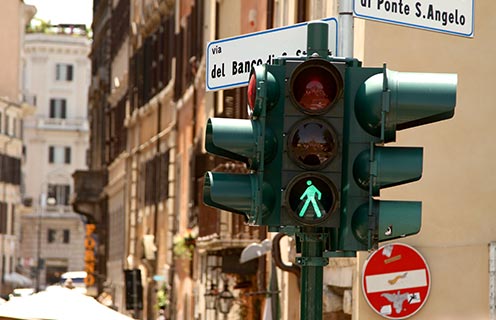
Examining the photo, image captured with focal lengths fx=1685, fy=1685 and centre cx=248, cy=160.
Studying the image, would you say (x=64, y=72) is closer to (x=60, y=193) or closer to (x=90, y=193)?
(x=60, y=193)

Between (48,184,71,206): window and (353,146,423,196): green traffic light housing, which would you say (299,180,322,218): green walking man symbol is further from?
(48,184,71,206): window

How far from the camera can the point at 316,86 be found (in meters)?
7.51

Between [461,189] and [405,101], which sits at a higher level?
[405,101]

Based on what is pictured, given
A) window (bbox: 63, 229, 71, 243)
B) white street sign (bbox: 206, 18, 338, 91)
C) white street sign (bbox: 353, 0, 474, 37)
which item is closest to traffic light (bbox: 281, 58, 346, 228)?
white street sign (bbox: 353, 0, 474, 37)

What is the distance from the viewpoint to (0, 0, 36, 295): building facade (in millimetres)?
73562

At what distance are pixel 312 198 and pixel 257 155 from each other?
0.31m

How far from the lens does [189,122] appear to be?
1255 inches

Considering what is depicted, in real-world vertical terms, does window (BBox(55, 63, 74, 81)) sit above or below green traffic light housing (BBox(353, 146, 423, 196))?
above

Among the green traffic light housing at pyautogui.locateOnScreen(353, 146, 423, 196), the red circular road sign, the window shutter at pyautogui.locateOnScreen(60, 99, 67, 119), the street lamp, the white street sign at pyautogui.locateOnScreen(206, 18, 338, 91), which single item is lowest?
the street lamp

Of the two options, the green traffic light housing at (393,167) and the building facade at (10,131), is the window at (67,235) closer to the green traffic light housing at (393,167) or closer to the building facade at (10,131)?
the building facade at (10,131)

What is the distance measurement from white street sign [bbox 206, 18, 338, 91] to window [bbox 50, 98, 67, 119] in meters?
106

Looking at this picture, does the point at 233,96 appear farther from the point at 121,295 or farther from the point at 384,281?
the point at 121,295

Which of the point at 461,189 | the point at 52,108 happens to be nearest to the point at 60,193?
the point at 52,108

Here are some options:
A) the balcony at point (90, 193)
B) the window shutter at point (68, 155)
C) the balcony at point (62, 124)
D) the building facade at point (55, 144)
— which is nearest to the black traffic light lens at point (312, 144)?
the balcony at point (90, 193)
